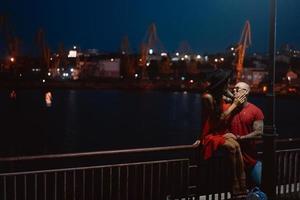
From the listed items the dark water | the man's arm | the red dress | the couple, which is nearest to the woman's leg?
the couple

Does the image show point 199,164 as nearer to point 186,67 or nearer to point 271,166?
point 271,166

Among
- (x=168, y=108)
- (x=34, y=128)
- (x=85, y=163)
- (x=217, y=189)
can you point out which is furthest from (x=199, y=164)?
(x=168, y=108)

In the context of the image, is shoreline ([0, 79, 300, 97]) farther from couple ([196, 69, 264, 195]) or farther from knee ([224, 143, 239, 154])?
knee ([224, 143, 239, 154])

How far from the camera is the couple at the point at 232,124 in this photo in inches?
253

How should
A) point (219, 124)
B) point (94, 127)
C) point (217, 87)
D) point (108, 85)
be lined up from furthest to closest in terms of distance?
1. point (108, 85)
2. point (94, 127)
3. point (219, 124)
4. point (217, 87)

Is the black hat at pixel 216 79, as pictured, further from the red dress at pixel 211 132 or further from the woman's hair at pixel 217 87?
the red dress at pixel 211 132

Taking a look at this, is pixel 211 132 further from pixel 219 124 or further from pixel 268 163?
pixel 268 163

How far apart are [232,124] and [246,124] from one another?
0.62 feet

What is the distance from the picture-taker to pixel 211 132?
21.6 ft

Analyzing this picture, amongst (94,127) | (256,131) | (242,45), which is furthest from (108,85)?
(256,131)

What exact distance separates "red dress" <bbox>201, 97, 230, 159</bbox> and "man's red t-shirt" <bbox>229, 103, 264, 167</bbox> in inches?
7.0

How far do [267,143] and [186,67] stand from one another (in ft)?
566

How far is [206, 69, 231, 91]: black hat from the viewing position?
6402 mm

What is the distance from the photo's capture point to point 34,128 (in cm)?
6206
